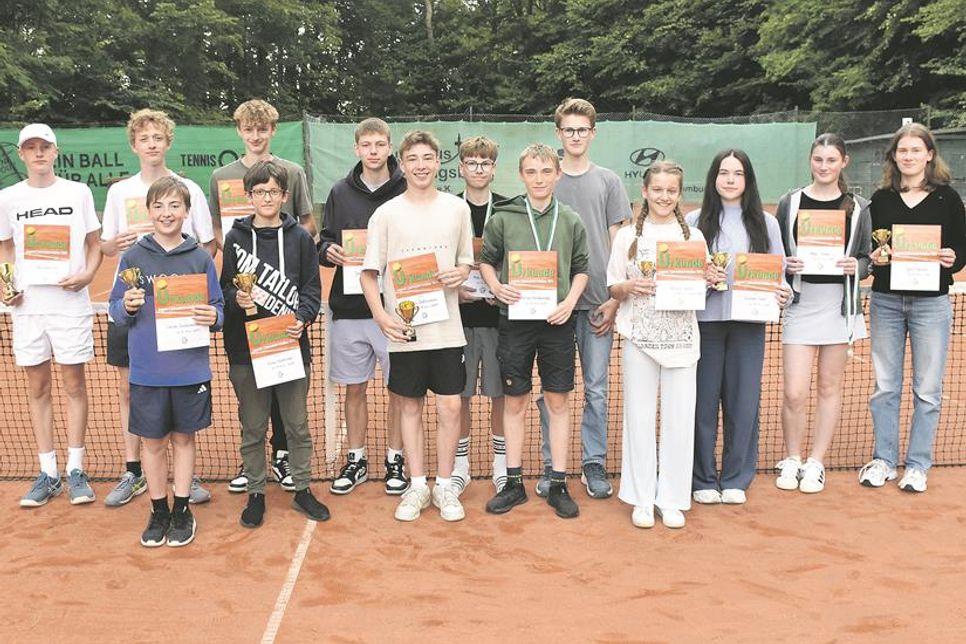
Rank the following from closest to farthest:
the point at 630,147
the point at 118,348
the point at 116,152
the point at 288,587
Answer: the point at 288,587 < the point at 118,348 < the point at 116,152 < the point at 630,147

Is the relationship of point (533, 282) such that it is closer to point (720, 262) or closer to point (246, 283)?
point (720, 262)

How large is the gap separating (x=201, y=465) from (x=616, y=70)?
25.9 meters

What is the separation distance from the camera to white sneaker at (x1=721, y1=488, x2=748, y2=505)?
13.3ft

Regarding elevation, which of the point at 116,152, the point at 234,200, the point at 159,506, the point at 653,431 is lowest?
the point at 159,506

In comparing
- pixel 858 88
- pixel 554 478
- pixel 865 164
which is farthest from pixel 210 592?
pixel 858 88

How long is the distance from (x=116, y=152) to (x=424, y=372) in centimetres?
1130

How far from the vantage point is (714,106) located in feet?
89.1

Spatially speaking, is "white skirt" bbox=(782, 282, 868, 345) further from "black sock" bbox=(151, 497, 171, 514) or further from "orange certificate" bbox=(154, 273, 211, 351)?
"black sock" bbox=(151, 497, 171, 514)

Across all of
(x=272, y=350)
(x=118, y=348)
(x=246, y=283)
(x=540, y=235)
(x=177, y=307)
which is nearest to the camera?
(x=177, y=307)

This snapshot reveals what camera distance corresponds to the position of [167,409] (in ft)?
11.8

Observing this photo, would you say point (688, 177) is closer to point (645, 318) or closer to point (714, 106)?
point (645, 318)

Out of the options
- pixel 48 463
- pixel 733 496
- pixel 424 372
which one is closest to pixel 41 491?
pixel 48 463

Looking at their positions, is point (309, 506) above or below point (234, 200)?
below

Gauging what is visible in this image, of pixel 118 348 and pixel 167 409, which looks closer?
pixel 167 409
